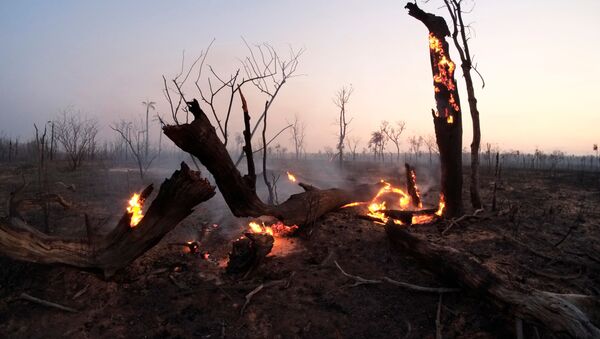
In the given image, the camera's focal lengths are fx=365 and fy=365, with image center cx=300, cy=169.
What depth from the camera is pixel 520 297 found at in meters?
4.91

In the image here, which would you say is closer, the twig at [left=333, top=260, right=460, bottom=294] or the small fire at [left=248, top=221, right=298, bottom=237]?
the twig at [left=333, top=260, right=460, bottom=294]

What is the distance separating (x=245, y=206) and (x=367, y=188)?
5520 mm

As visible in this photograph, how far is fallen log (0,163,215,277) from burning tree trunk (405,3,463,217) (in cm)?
669

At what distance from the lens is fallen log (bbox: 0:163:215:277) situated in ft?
19.4

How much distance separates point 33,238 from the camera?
598 centimetres

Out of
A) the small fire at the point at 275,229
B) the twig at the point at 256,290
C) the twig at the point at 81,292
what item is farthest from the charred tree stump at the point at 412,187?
the twig at the point at 81,292

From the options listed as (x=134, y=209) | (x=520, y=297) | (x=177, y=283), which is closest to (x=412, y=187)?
(x=520, y=297)

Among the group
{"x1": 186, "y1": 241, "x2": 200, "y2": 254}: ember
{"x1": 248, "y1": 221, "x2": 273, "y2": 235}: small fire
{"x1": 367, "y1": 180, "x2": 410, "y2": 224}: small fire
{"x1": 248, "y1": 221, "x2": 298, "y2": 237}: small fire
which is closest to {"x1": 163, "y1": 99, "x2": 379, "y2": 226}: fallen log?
{"x1": 248, "y1": 221, "x2": 298, "y2": 237}: small fire

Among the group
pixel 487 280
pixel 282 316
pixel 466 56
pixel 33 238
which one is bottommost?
pixel 282 316

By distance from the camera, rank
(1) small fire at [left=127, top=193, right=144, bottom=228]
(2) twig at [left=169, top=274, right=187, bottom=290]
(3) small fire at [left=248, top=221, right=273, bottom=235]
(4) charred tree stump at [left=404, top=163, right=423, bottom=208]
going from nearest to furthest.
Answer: (1) small fire at [left=127, top=193, right=144, bottom=228], (2) twig at [left=169, top=274, right=187, bottom=290], (3) small fire at [left=248, top=221, right=273, bottom=235], (4) charred tree stump at [left=404, top=163, right=423, bottom=208]

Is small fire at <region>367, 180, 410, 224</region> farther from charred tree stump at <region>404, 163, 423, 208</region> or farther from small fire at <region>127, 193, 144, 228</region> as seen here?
small fire at <region>127, 193, 144, 228</region>

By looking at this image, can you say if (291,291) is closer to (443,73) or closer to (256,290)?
(256,290)

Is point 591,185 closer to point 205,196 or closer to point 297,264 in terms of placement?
point 297,264

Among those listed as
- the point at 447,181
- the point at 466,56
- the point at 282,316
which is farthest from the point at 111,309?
the point at 466,56
